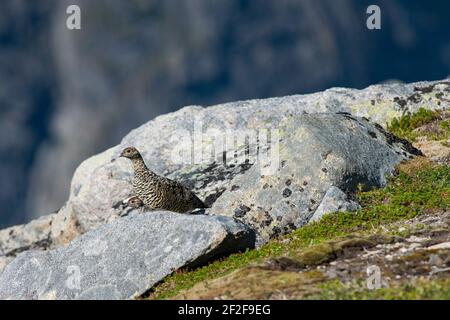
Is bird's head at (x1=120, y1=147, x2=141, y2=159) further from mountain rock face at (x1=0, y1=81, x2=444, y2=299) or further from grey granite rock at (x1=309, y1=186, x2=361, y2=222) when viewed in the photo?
grey granite rock at (x1=309, y1=186, x2=361, y2=222)

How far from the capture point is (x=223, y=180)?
97.1ft

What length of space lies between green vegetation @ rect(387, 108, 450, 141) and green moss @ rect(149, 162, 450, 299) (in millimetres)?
6192

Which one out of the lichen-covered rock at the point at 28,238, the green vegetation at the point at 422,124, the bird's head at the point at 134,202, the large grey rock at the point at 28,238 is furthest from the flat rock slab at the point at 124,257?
the lichen-covered rock at the point at 28,238

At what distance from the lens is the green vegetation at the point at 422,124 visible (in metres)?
31.3

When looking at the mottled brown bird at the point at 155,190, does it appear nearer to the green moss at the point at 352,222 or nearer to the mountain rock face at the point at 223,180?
the mountain rock face at the point at 223,180

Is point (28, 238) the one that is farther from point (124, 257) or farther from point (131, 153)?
point (124, 257)

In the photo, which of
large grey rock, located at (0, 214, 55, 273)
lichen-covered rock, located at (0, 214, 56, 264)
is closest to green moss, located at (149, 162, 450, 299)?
large grey rock, located at (0, 214, 55, 273)

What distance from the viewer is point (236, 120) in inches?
1313

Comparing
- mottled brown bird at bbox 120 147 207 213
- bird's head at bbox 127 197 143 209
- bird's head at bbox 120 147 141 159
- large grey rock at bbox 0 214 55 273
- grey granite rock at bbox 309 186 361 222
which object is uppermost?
bird's head at bbox 120 147 141 159

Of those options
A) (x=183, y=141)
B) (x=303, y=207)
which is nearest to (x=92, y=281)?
(x=303, y=207)

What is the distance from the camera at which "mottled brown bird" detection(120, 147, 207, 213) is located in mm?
22844

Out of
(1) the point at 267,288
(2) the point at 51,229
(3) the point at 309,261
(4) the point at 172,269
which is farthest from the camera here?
(2) the point at 51,229

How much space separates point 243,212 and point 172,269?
5.80 metres
